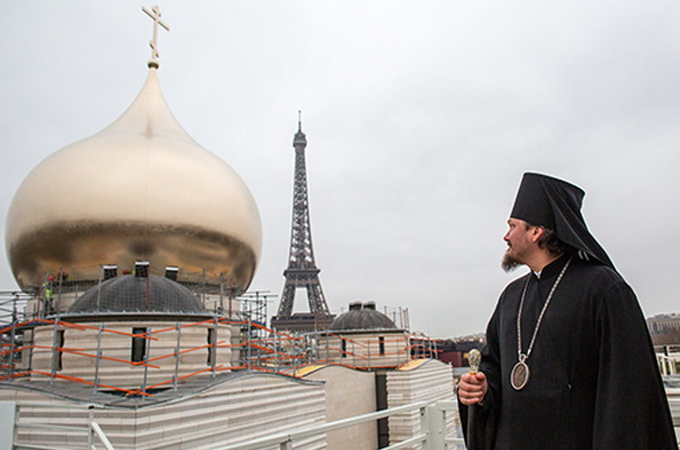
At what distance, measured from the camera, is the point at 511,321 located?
232 centimetres

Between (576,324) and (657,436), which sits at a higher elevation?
(576,324)

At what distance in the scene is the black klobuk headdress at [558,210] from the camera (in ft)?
6.98

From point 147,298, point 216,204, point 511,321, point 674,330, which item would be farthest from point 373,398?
point 674,330

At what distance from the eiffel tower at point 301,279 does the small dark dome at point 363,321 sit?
18.5 meters

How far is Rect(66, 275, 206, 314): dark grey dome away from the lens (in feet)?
34.9

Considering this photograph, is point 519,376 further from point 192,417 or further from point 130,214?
point 130,214

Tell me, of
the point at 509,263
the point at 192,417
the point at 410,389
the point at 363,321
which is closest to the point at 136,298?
the point at 192,417

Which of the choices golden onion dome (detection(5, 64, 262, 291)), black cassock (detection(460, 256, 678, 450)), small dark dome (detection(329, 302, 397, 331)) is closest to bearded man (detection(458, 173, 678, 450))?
black cassock (detection(460, 256, 678, 450))

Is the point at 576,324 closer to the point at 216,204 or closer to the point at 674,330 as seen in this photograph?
the point at 216,204

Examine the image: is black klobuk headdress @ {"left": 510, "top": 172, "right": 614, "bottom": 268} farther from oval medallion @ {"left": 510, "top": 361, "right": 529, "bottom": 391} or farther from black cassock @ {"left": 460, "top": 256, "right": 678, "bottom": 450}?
oval medallion @ {"left": 510, "top": 361, "right": 529, "bottom": 391}

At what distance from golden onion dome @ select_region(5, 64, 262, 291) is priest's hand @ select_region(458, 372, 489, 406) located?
12944 mm

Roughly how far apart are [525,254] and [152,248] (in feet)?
42.9

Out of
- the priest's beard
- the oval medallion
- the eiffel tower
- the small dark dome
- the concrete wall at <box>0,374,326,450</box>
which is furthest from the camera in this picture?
the eiffel tower

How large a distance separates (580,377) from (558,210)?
2.33 feet
